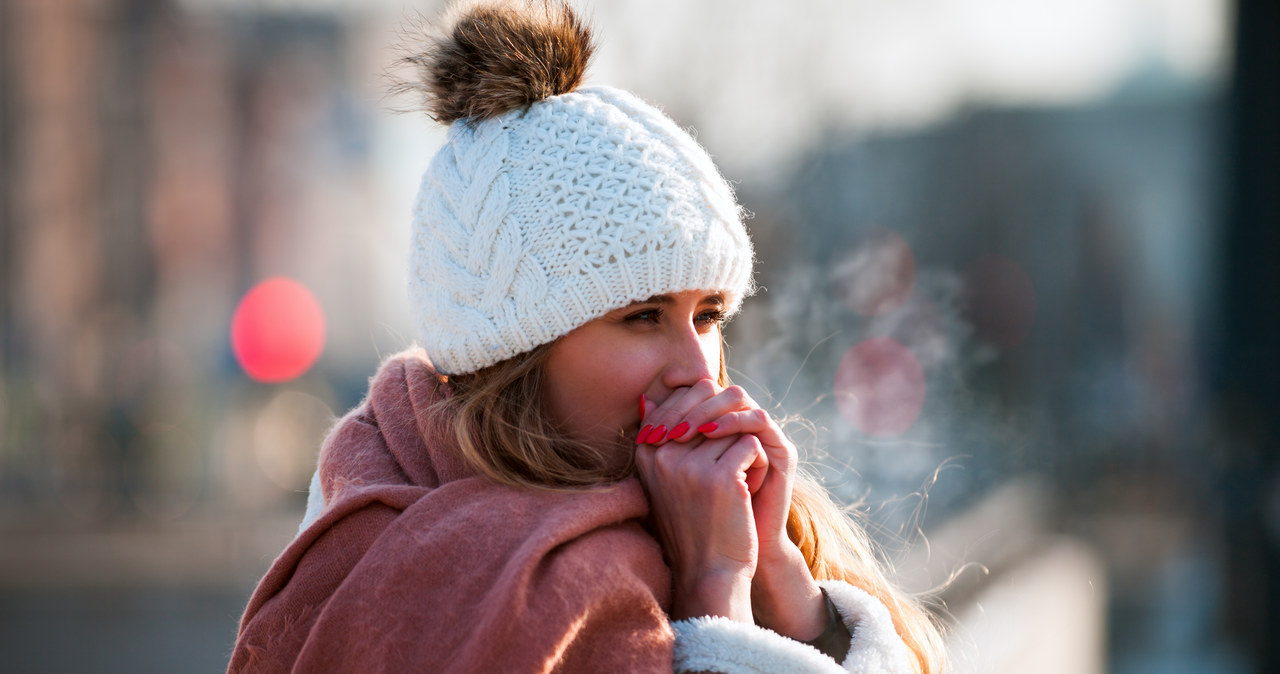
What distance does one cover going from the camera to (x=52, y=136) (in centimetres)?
2000

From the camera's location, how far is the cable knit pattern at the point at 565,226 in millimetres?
1755

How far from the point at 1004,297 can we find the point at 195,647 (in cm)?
597

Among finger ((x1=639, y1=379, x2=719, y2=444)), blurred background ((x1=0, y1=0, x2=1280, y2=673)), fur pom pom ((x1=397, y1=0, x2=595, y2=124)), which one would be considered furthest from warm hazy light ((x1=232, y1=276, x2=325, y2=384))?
finger ((x1=639, y1=379, x2=719, y2=444))

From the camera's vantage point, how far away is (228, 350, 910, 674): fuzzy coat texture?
4.81 ft

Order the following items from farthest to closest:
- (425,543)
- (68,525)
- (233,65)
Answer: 1. (233,65)
2. (68,525)
3. (425,543)

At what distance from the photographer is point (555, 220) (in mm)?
1766

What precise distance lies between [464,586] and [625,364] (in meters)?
0.50

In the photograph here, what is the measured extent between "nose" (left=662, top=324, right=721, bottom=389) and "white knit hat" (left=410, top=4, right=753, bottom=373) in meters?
0.09

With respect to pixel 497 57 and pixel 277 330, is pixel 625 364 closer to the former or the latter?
pixel 497 57

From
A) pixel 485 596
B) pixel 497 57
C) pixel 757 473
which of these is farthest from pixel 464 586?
pixel 497 57

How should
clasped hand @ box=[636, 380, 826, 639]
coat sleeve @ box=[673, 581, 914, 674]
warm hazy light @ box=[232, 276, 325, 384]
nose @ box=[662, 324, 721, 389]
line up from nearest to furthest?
coat sleeve @ box=[673, 581, 914, 674], clasped hand @ box=[636, 380, 826, 639], nose @ box=[662, 324, 721, 389], warm hazy light @ box=[232, 276, 325, 384]

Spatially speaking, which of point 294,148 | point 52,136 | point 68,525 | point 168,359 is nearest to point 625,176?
point 68,525

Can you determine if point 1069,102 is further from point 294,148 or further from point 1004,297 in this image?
point 294,148

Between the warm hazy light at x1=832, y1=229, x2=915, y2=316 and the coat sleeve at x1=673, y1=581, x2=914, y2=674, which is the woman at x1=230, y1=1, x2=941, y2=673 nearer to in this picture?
the coat sleeve at x1=673, y1=581, x2=914, y2=674
